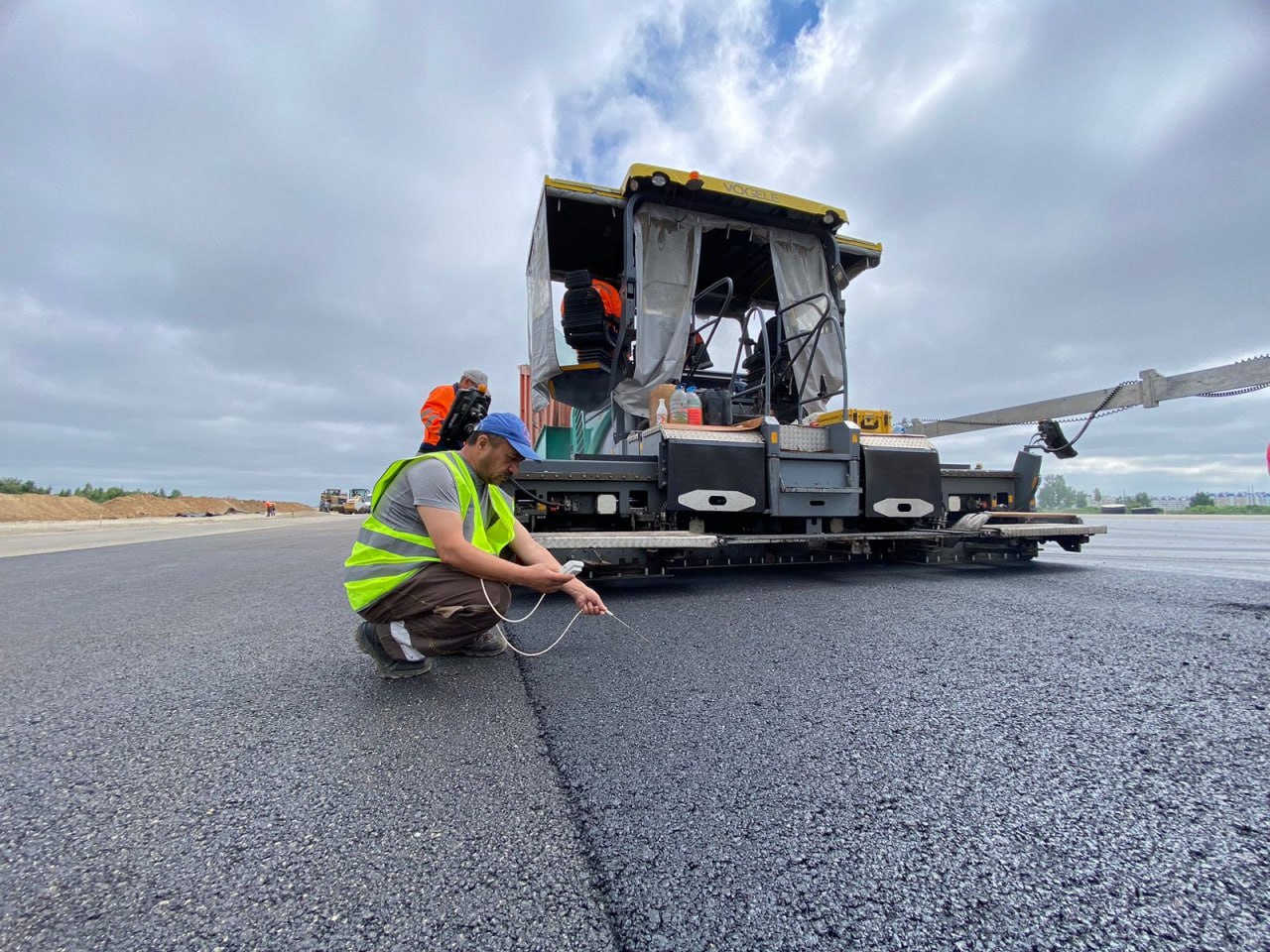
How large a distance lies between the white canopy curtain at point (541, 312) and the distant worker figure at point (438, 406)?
60 cm

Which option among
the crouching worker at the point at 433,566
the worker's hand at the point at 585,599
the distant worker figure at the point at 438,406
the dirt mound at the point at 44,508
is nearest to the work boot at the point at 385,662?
the crouching worker at the point at 433,566

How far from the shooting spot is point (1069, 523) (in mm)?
4402

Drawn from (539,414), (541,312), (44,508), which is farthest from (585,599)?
(44,508)

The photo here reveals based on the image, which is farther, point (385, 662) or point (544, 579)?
point (385, 662)

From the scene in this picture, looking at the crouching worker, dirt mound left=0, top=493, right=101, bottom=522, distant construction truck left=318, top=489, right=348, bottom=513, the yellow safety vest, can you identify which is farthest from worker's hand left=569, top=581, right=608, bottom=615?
distant construction truck left=318, top=489, right=348, bottom=513

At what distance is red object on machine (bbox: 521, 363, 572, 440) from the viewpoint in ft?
19.9

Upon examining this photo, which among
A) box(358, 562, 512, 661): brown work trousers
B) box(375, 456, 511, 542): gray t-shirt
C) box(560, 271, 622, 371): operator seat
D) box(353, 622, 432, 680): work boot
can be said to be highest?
box(560, 271, 622, 371): operator seat

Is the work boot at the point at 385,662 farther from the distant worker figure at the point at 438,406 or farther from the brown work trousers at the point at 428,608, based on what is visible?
the distant worker figure at the point at 438,406

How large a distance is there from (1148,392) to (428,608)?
7.07m

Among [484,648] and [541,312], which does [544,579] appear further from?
[541,312]

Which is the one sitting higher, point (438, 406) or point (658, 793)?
point (438, 406)

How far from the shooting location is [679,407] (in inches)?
146

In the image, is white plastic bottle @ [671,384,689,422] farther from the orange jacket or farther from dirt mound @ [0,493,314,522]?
dirt mound @ [0,493,314,522]

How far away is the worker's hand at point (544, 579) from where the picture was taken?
1.77 meters
